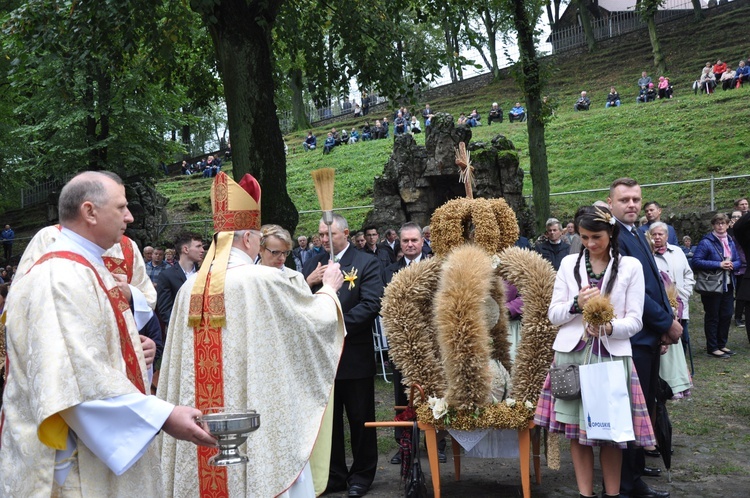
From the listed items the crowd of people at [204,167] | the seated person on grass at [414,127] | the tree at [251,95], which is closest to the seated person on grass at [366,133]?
the seated person on grass at [414,127]

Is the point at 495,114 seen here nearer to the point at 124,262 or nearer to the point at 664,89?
the point at 664,89

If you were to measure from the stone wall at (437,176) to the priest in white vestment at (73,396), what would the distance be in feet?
49.8

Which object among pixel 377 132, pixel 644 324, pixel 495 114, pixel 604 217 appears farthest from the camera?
pixel 377 132

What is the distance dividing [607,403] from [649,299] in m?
0.90

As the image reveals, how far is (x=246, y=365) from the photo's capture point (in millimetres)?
4629

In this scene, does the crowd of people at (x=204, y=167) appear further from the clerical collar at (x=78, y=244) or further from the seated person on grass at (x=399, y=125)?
the clerical collar at (x=78, y=244)

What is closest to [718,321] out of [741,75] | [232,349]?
[232,349]

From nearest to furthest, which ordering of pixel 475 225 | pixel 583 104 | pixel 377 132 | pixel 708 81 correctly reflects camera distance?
1. pixel 475 225
2. pixel 708 81
3. pixel 583 104
4. pixel 377 132

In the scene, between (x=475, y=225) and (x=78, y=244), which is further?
(x=475, y=225)

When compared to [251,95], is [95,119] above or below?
above

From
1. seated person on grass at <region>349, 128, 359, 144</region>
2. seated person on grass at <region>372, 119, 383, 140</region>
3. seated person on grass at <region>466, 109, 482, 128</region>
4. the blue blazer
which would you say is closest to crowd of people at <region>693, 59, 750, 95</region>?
seated person on grass at <region>466, 109, 482, 128</region>

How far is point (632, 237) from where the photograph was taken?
234 inches

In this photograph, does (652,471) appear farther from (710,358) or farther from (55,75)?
(55,75)

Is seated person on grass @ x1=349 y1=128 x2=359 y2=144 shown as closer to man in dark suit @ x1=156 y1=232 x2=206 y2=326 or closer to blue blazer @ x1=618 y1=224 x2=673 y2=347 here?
man in dark suit @ x1=156 y1=232 x2=206 y2=326
